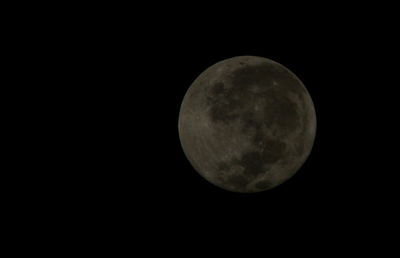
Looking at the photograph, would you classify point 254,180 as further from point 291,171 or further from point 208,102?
point 208,102

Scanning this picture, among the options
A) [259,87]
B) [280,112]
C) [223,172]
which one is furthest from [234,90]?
[223,172]

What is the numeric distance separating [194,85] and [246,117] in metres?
1.10

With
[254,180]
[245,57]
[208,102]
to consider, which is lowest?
[254,180]

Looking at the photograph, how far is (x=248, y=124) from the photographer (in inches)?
196

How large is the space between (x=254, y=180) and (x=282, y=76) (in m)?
1.46

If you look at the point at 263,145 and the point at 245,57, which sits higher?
the point at 245,57

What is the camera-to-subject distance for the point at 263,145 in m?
5.04

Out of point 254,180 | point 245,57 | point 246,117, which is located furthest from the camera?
point 245,57

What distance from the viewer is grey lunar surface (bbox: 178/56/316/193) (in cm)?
501

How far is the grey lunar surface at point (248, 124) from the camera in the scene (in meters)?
5.01

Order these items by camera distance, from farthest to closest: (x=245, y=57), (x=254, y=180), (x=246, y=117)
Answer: (x=245, y=57) → (x=254, y=180) → (x=246, y=117)

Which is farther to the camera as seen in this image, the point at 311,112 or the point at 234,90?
the point at 311,112

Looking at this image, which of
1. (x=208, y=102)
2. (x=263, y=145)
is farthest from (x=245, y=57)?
(x=263, y=145)

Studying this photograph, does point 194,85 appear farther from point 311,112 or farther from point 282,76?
point 311,112
